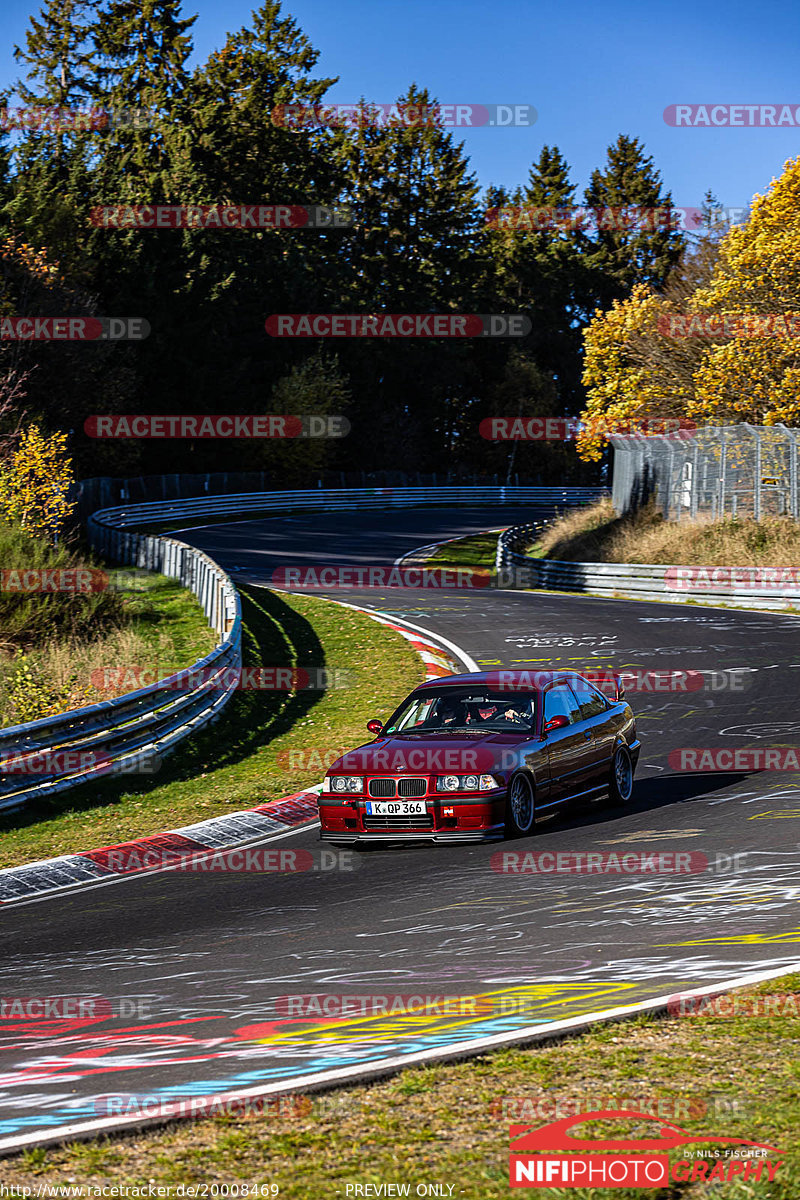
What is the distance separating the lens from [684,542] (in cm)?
3631

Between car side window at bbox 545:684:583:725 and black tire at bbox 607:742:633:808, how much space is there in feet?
1.92

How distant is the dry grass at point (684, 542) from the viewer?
33.8 metres

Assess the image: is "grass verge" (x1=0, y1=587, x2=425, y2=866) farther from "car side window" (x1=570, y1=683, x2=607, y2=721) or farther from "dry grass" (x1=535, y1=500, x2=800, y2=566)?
"dry grass" (x1=535, y1=500, x2=800, y2=566)

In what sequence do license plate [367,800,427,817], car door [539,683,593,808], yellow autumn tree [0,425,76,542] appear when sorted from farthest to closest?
yellow autumn tree [0,425,76,542] < car door [539,683,593,808] < license plate [367,800,427,817]

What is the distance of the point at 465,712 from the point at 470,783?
60.8 inches

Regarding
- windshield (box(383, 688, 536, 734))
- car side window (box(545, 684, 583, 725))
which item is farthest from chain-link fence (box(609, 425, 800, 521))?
windshield (box(383, 688, 536, 734))

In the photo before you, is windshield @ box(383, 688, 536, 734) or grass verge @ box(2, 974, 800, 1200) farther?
windshield @ box(383, 688, 536, 734)

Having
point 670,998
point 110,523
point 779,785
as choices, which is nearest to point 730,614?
point 779,785

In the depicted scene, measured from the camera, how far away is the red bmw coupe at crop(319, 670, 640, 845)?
36.9ft

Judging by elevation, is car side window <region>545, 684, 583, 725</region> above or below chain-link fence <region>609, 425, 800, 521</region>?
below

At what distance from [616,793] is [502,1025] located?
709 cm

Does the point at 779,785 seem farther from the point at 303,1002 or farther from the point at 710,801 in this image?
the point at 303,1002

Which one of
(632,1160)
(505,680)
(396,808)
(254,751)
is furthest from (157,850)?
(632,1160)

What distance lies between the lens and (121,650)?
24781 millimetres
